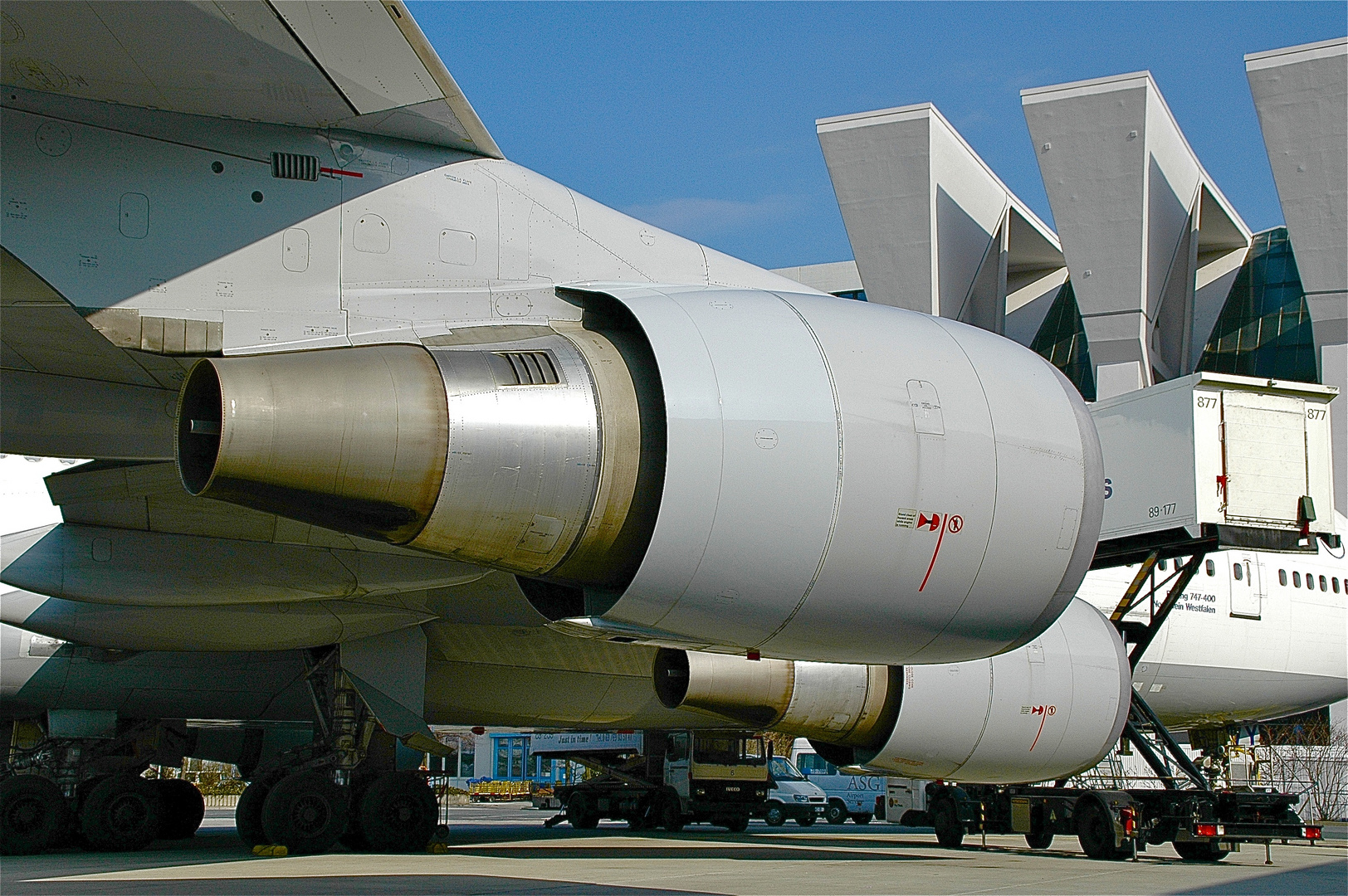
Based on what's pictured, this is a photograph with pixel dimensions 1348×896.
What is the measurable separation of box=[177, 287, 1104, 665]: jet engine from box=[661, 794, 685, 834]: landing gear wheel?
16169 millimetres

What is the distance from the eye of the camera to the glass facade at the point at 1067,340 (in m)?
43.5

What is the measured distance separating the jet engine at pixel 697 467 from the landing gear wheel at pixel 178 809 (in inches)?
453

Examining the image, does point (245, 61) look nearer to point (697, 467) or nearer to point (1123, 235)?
point (697, 467)

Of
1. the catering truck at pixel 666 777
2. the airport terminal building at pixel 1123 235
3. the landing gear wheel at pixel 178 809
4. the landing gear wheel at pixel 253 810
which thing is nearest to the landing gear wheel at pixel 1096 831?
the catering truck at pixel 666 777

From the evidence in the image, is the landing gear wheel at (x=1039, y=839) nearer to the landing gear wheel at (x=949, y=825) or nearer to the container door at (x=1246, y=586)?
the landing gear wheel at (x=949, y=825)

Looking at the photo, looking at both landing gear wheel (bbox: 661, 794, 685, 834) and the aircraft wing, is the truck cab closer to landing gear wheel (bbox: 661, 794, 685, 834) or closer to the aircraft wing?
landing gear wheel (bbox: 661, 794, 685, 834)

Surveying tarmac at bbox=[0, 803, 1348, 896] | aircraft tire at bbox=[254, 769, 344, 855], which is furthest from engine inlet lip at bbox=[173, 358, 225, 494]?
aircraft tire at bbox=[254, 769, 344, 855]

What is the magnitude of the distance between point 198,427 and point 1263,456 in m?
11.3

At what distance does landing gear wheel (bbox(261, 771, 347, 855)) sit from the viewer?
12.9 metres

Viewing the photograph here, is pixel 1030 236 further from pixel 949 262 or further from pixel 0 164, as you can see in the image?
pixel 0 164

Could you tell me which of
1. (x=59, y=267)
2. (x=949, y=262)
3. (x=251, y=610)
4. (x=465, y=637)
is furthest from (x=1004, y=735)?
(x=949, y=262)

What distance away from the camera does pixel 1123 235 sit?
35094mm

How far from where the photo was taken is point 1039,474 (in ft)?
22.2

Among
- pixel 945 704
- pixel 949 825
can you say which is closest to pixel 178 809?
pixel 949 825
